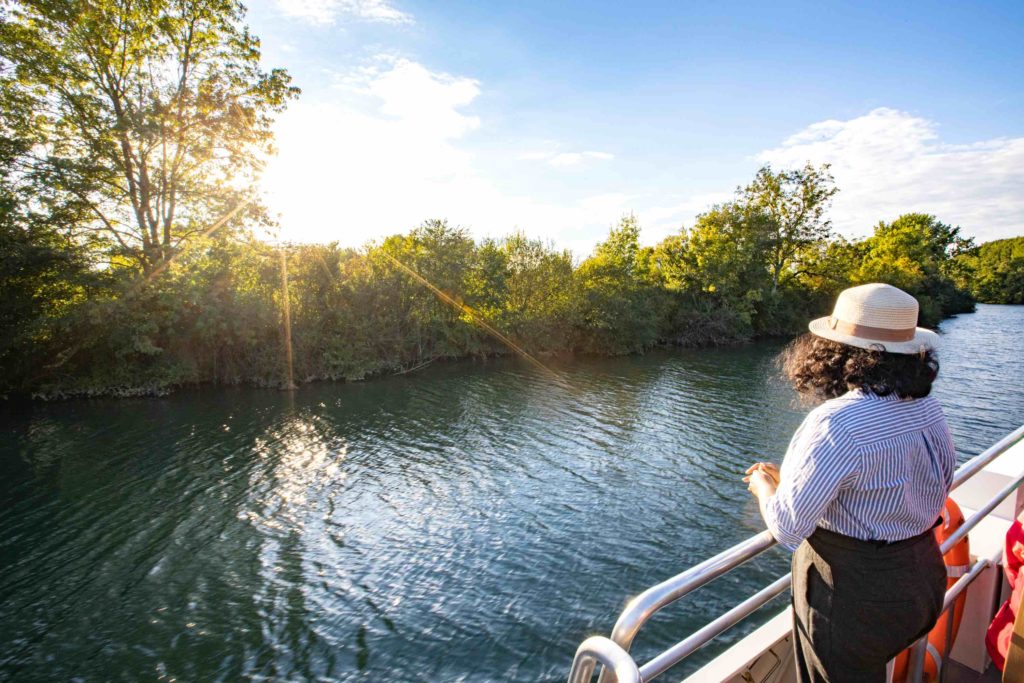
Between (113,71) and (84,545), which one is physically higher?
(113,71)

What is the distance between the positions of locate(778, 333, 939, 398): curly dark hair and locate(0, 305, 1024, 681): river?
163 mm

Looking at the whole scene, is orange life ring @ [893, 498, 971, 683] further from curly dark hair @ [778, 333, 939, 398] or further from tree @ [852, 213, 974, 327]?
tree @ [852, 213, 974, 327]

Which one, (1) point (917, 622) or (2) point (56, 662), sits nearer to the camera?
(1) point (917, 622)

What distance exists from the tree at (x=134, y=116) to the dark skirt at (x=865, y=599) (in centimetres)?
2104

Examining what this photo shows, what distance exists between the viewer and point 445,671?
541 centimetres

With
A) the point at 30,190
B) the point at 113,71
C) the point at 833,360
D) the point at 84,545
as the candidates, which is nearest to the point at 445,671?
the point at 833,360

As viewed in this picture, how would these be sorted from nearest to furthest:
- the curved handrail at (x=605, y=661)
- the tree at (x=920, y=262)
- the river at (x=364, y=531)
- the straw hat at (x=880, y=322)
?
the curved handrail at (x=605, y=661), the straw hat at (x=880, y=322), the river at (x=364, y=531), the tree at (x=920, y=262)

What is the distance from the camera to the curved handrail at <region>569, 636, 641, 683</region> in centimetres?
115

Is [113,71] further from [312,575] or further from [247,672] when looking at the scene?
[247,672]

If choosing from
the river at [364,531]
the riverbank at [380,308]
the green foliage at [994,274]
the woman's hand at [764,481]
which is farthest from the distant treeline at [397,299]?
the green foliage at [994,274]

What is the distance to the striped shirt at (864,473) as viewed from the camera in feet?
4.92

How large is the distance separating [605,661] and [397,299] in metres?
23.3

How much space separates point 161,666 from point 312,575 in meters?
1.88

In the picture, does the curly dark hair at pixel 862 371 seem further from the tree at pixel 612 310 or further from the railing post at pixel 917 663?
the tree at pixel 612 310
